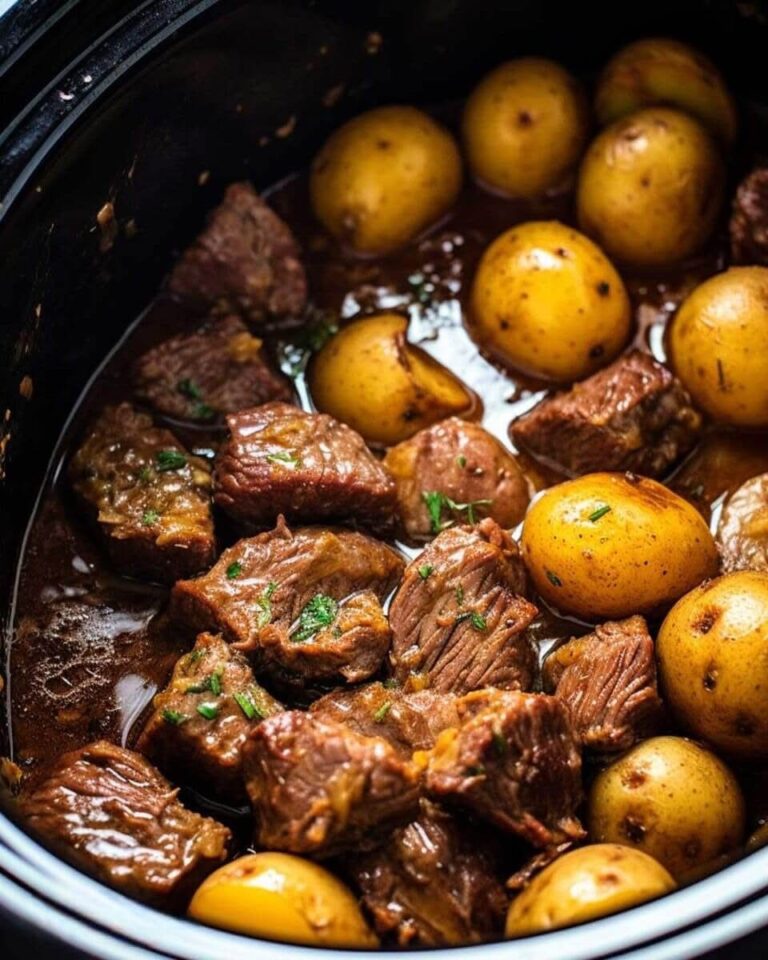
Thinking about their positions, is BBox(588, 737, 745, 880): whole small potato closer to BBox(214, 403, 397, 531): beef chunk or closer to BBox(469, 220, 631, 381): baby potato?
BBox(214, 403, 397, 531): beef chunk

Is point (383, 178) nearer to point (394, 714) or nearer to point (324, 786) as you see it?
point (394, 714)

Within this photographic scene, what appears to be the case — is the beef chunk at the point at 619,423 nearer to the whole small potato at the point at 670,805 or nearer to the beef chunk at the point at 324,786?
the whole small potato at the point at 670,805

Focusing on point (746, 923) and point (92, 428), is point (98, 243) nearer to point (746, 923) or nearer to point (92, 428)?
point (92, 428)

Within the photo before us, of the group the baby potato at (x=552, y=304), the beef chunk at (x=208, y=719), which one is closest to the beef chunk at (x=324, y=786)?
the beef chunk at (x=208, y=719)

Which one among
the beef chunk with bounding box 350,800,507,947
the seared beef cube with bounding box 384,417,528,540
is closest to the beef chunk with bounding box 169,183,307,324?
the seared beef cube with bounding box 384,417,528,540

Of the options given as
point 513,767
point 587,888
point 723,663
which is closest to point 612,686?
point 723,663

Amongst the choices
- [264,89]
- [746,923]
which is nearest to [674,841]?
[746,923]
